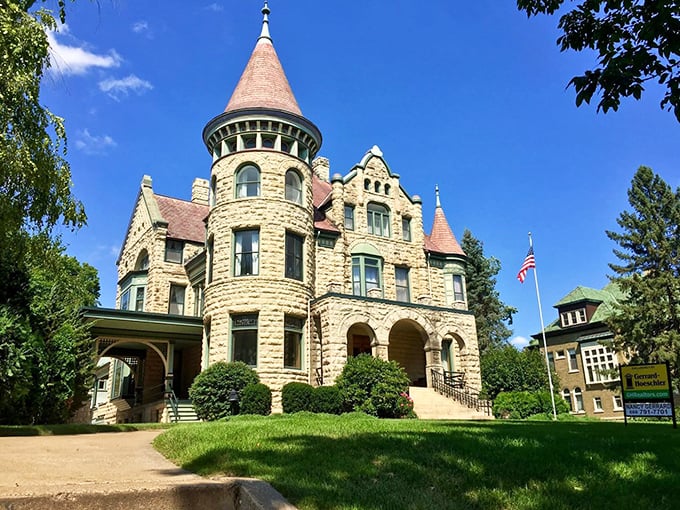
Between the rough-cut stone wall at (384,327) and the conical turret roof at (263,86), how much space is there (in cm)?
923

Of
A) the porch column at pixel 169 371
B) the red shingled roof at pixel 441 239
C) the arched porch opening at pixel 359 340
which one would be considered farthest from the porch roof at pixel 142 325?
the red shingled roof at pixel 441 239

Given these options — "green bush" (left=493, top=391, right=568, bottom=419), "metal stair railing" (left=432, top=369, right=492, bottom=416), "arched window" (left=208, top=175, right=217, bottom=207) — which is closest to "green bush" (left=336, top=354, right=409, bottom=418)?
"metal stair railing" (left=432, top=369, right=492, bottom=416)

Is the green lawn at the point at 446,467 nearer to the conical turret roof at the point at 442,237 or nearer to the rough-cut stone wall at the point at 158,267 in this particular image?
the rough-cut stone wall at the point at 158,267

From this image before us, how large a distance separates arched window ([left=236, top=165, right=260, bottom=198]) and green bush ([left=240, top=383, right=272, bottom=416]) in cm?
852

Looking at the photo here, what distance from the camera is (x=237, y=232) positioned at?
24453 millimetres

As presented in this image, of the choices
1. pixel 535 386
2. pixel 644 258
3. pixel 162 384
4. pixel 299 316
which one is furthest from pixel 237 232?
pixel 644 258

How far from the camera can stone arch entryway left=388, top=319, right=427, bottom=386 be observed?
92.9ft

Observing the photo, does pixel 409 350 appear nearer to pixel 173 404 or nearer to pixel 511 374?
pixel 511 374

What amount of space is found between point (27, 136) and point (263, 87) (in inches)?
592

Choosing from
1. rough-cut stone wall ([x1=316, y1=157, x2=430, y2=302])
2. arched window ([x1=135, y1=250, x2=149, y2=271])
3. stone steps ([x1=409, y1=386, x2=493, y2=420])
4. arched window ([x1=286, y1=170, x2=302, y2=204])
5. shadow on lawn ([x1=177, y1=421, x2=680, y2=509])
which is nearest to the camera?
shadow on lawn ([x1=177, y1=421, x2=680, y2=509])

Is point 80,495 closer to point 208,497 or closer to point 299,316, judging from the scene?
point 208,497

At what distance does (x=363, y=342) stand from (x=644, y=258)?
67.2 feet

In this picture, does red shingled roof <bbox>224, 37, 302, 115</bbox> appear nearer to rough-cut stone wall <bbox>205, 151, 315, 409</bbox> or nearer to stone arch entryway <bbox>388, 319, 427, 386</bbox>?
rough-cut stone wall <bbox>205, 151, 315, 409</bbox>

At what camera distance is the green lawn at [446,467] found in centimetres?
→ 571
